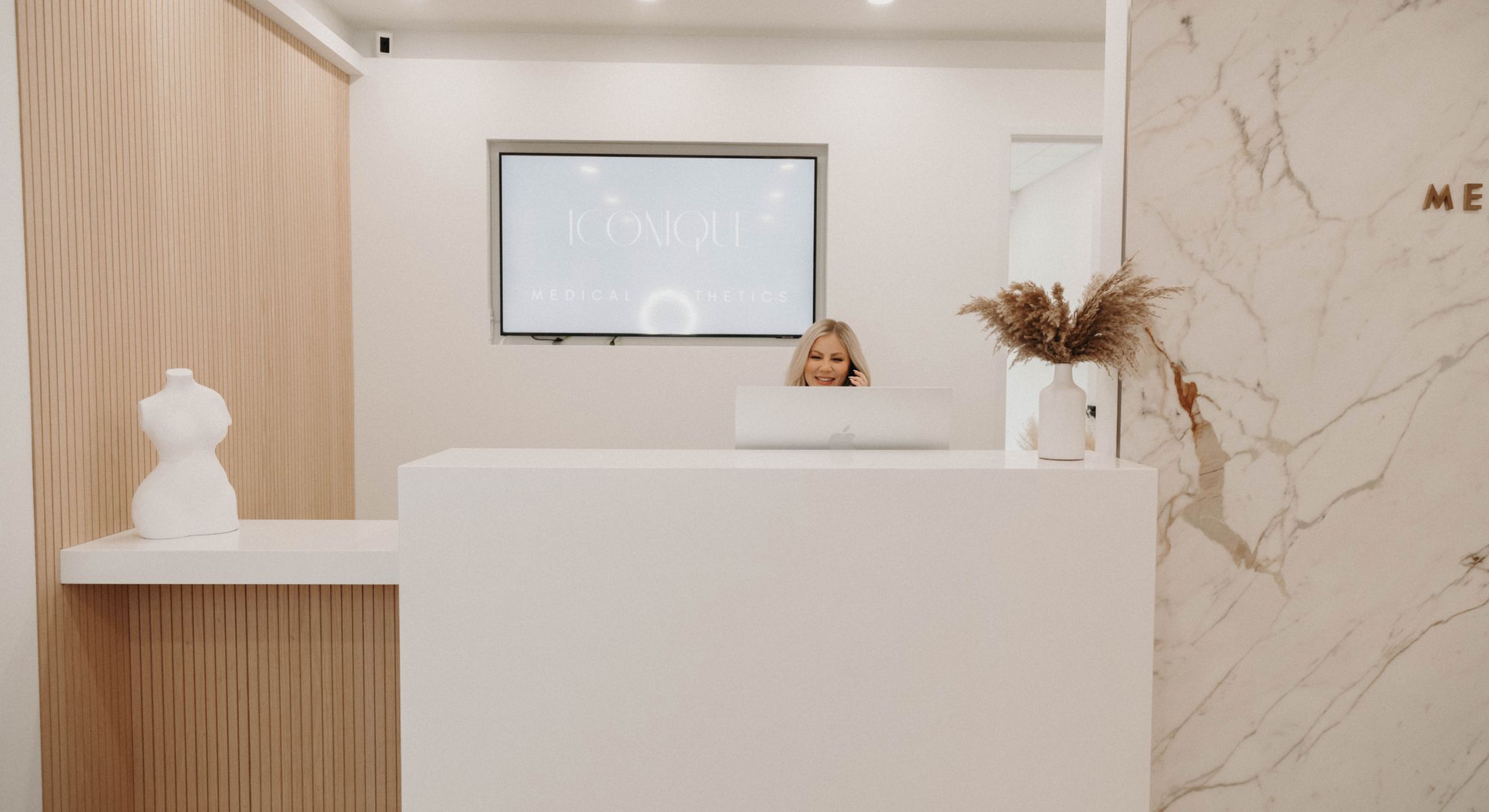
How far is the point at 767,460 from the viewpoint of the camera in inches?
67.2

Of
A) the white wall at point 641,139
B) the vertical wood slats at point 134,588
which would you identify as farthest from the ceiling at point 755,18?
the vertical wood slats at point 134,588

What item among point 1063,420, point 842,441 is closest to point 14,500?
point 842,441

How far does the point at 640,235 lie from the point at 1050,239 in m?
3.42

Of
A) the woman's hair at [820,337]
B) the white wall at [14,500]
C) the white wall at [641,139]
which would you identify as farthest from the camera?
the white wall at [641,139]

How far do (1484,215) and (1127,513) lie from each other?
1.31 m

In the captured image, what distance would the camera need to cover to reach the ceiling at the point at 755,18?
3.33 m

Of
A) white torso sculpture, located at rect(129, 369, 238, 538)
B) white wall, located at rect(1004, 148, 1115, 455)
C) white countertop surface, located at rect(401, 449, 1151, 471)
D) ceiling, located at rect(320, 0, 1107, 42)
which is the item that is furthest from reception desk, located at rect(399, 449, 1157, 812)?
white wall, located at rect(1004, 148, 1115, 455)

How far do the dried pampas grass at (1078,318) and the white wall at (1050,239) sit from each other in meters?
2.65

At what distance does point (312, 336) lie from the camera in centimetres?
328

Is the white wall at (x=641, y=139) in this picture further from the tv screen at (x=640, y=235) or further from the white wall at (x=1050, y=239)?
the white wall at (x=1050, y=239)

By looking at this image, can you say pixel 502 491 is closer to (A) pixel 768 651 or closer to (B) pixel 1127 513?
(A) pixel 768 651

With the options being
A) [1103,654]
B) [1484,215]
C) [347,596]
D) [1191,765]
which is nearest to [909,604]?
[1103,654]

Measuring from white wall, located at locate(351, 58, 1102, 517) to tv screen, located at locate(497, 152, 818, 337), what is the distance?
11 centimetres

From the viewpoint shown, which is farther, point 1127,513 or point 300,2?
point 300,2
